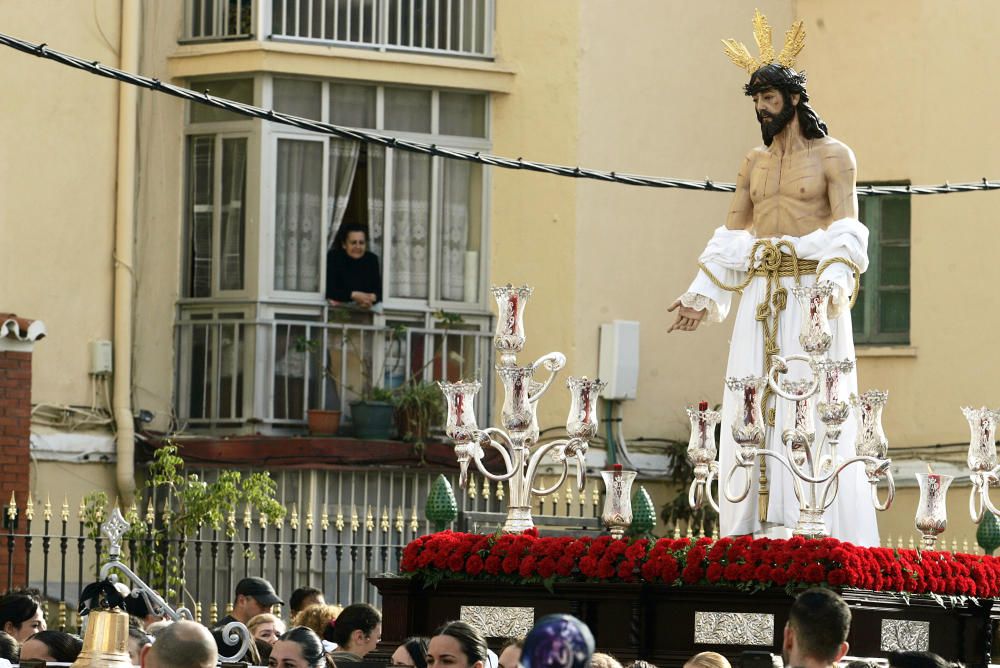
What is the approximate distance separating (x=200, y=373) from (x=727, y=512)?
26.4ft

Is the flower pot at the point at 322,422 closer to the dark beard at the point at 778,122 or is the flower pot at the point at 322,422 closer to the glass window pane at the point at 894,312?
the glass window pane at the point at 894,312

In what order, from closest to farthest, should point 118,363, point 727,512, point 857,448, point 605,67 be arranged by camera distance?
1. point 857,448
2. point 727,512
3. point 118,363
4. point 605,67

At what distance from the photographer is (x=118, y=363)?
800 inches

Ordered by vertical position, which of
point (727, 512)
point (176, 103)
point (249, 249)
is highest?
point (176, 103)

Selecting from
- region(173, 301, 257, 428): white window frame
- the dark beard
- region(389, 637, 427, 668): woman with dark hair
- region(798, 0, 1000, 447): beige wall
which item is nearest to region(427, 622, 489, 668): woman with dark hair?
region(389, 637, 427, 668): woman with dark hair

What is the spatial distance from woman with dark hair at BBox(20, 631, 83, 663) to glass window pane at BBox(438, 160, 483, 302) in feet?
36.2

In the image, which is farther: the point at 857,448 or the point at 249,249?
the point at 249,249

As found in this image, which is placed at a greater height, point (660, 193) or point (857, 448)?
point (660, 193)

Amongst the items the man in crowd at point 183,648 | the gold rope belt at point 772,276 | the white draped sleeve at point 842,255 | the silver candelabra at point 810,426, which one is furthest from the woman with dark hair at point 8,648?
the white draped sleeve at point 842,255

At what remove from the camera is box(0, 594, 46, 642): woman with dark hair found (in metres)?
12.3

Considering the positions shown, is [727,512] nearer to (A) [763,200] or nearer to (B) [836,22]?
(A) [763,200]

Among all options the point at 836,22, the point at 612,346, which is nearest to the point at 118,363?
the point at 612,346

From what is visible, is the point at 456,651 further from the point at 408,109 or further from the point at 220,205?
the point at 408,109

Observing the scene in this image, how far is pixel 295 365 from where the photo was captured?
2098 cm
